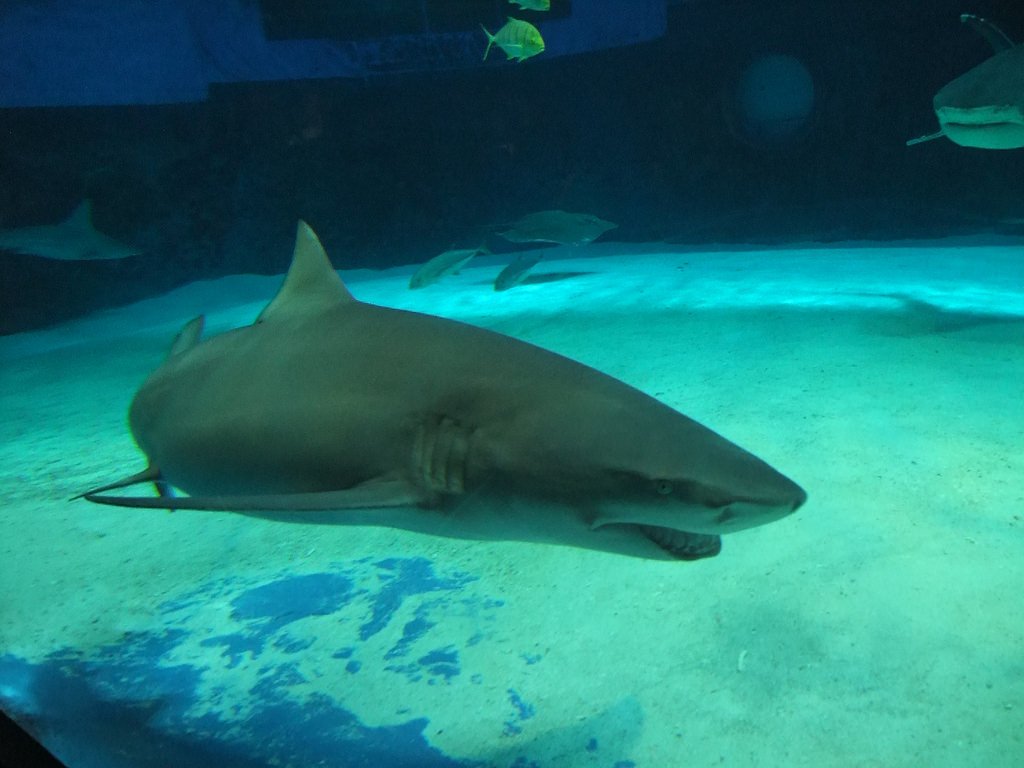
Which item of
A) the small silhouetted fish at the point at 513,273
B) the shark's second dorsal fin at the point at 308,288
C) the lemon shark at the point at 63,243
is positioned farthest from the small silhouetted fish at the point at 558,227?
the shark's second dorsal fin at the point at 308,288

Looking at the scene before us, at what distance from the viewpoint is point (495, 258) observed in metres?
15.3

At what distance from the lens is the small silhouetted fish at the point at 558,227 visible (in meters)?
8.69

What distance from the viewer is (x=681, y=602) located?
229 centimetres

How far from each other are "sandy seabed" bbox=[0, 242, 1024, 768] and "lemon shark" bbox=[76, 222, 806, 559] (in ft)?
1.86

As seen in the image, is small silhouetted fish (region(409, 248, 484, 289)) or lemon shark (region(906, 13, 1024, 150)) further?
small silhouetted fish (region(409, 248, 484, 289))

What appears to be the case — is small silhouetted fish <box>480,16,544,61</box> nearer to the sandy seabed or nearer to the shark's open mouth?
the sandy seabed

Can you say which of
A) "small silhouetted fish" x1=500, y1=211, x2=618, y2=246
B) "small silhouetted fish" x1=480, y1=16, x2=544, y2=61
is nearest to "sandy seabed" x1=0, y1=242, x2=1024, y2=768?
"small silhouetted fish" x1=500, y1=211, x2=618, y2=246

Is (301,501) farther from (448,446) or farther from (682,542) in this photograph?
(682,542)

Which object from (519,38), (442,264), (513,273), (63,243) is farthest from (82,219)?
(519,38)

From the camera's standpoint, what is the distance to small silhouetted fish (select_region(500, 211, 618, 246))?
28.5 feet

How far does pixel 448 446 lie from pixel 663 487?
554 mm

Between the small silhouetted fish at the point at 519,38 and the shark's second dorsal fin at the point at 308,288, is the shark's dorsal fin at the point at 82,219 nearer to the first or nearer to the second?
the small silhouetted fish at the point at 519,38

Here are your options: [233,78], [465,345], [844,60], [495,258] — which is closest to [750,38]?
[844,60]

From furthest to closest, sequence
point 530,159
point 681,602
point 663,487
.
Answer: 1. point 530,159
2. point 681,602
3. point 663,487
